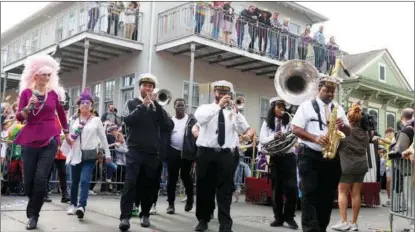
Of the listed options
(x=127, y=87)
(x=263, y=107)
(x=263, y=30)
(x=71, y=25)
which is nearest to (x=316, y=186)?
(x=127, y=87)

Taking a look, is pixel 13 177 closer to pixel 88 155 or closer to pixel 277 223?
pixel 88 155

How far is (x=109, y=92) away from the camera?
1803 cm

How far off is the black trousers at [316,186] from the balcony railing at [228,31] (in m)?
10.3

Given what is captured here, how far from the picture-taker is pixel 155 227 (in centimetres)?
629

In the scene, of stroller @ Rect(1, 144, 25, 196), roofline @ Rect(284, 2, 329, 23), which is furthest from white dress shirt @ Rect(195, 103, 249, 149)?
roofline @ Rect(284, 2, 329, 23)

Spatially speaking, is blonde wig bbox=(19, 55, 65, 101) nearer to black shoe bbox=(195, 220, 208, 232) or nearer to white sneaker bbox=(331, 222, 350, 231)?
black shoe bbox=(195, 220, 208, 232)

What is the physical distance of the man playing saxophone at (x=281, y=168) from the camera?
7.07m

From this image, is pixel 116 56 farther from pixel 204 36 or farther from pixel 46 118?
pixel 46 118

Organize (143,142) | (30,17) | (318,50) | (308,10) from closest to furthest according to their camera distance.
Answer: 1. (143,142)
2. (318,50)
3. (308,10)
4. (30,17)

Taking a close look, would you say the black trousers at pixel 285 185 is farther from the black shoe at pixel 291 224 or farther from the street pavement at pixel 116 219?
the street pavement at pixel 116 219

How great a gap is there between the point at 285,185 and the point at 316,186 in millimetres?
1781

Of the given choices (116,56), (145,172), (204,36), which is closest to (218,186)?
(145,172)

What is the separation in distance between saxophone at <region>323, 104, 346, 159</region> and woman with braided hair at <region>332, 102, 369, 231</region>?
165cm

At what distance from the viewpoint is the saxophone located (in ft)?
17.3
